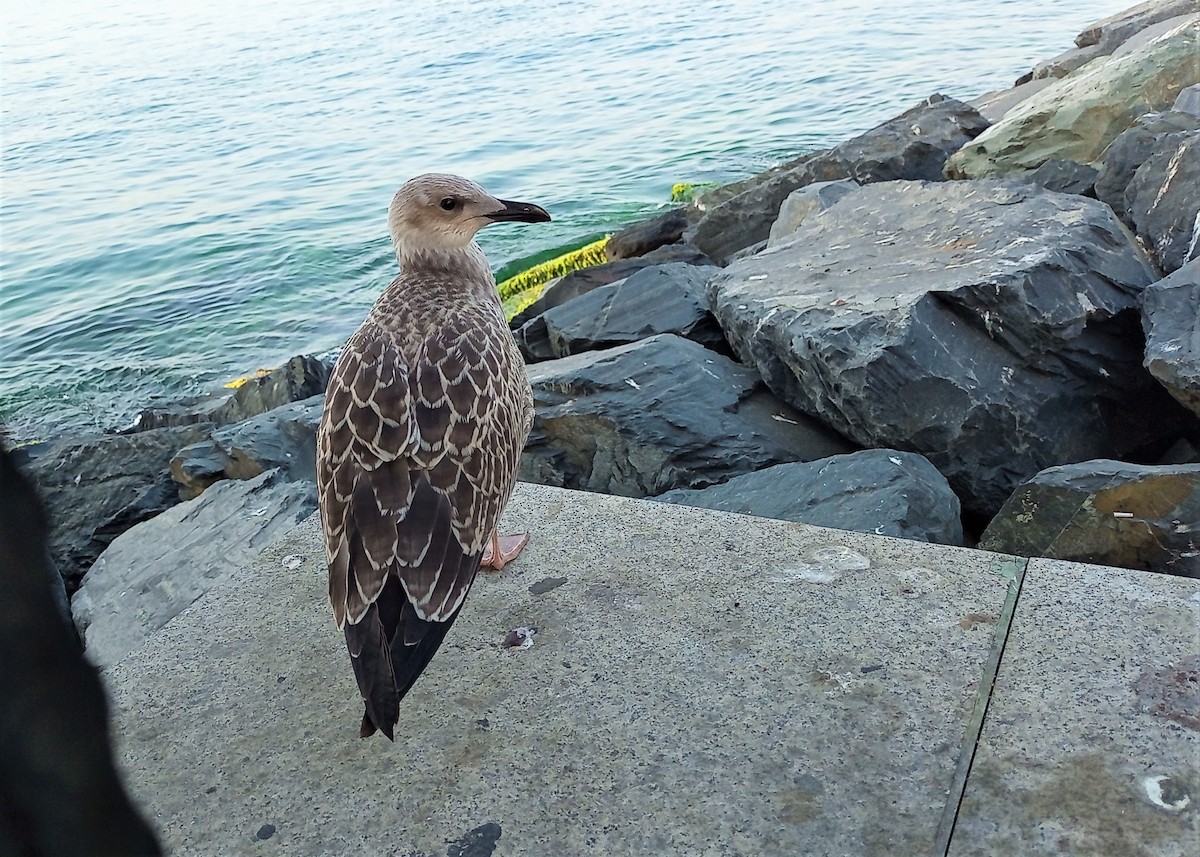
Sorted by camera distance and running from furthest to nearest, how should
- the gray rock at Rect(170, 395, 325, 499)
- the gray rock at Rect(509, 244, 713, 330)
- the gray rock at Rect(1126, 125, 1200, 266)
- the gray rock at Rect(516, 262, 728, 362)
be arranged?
the gray rock at Rect(509, 244, 713, 330), the gray rock at Rect(516, 262, 728, 362), the gray rock at Rect(170, 395, 325, 499), the gray rock at Rect(1126, 125, 1200, 266)

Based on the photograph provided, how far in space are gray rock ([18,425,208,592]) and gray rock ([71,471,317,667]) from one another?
3.63ft

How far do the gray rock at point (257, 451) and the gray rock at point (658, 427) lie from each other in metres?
Answer: 1.42

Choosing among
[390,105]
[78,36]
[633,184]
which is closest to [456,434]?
[633,184]

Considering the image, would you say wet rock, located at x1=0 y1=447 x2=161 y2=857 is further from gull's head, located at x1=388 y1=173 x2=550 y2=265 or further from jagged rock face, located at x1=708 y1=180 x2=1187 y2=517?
jagged rock face, located at x1=708 y1=180 x2=1187 y2=517

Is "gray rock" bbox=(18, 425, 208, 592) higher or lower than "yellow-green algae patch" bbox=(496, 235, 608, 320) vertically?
higher

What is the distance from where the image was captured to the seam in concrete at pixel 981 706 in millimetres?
2400

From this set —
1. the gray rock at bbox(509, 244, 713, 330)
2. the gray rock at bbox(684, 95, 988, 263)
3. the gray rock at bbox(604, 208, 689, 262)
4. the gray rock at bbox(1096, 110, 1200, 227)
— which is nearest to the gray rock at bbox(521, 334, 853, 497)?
the gray rock at bbox(1096, 110, 1200, 227)

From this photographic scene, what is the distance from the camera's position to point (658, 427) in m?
5.18

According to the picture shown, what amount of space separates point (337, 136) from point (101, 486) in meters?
14.4

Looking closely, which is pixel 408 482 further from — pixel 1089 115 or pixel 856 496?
pixel 1089 115

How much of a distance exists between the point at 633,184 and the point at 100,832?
1565cm

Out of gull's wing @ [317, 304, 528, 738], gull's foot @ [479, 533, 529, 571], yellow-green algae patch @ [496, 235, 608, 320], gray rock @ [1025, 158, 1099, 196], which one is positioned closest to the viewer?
gull's wing @ [317, 304, 528, 738]

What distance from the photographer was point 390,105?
72.9 feet

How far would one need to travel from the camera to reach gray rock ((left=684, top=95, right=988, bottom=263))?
393 inches
